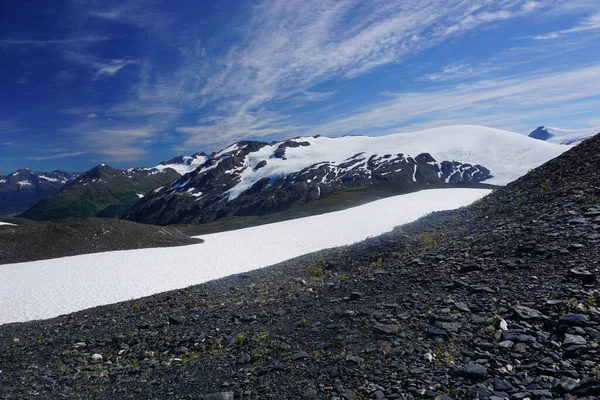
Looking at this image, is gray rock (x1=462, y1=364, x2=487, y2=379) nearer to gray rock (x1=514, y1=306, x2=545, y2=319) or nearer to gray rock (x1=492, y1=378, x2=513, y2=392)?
gray rock (x1=492, y1=378, x2=513, y2=392)

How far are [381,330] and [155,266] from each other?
898 inches

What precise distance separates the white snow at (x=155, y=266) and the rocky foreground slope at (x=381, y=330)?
4.17 m

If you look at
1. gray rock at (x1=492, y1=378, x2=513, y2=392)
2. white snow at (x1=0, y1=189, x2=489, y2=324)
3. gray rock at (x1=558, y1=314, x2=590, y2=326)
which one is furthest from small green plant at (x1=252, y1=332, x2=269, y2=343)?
white snow at (x1=0, y1=189, x2=489, y2=324)

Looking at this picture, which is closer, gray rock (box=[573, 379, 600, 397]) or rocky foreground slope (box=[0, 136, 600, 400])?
gray rock (box=[573, 379, 600, 397])

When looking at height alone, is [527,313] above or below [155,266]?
above

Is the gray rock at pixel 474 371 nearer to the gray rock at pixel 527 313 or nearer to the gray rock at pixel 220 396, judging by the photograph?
the gray rock at pixel 527 313

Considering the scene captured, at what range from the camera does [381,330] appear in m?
7.76

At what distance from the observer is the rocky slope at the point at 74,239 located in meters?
32.8

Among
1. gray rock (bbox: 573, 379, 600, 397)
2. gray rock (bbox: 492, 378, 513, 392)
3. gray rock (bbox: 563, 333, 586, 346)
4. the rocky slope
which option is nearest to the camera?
gray rock (bbox: 573, 379, 600, 397)

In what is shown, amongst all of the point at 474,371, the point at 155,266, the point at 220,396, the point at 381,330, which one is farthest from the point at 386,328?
the point at 155,266

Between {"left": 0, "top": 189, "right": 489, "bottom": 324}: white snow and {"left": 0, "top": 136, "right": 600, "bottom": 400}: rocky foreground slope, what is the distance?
4168 mm

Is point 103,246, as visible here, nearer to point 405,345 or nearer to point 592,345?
point 405,345

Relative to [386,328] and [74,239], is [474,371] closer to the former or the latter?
[386,328]

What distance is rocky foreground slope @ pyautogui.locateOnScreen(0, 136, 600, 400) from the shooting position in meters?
5.92
